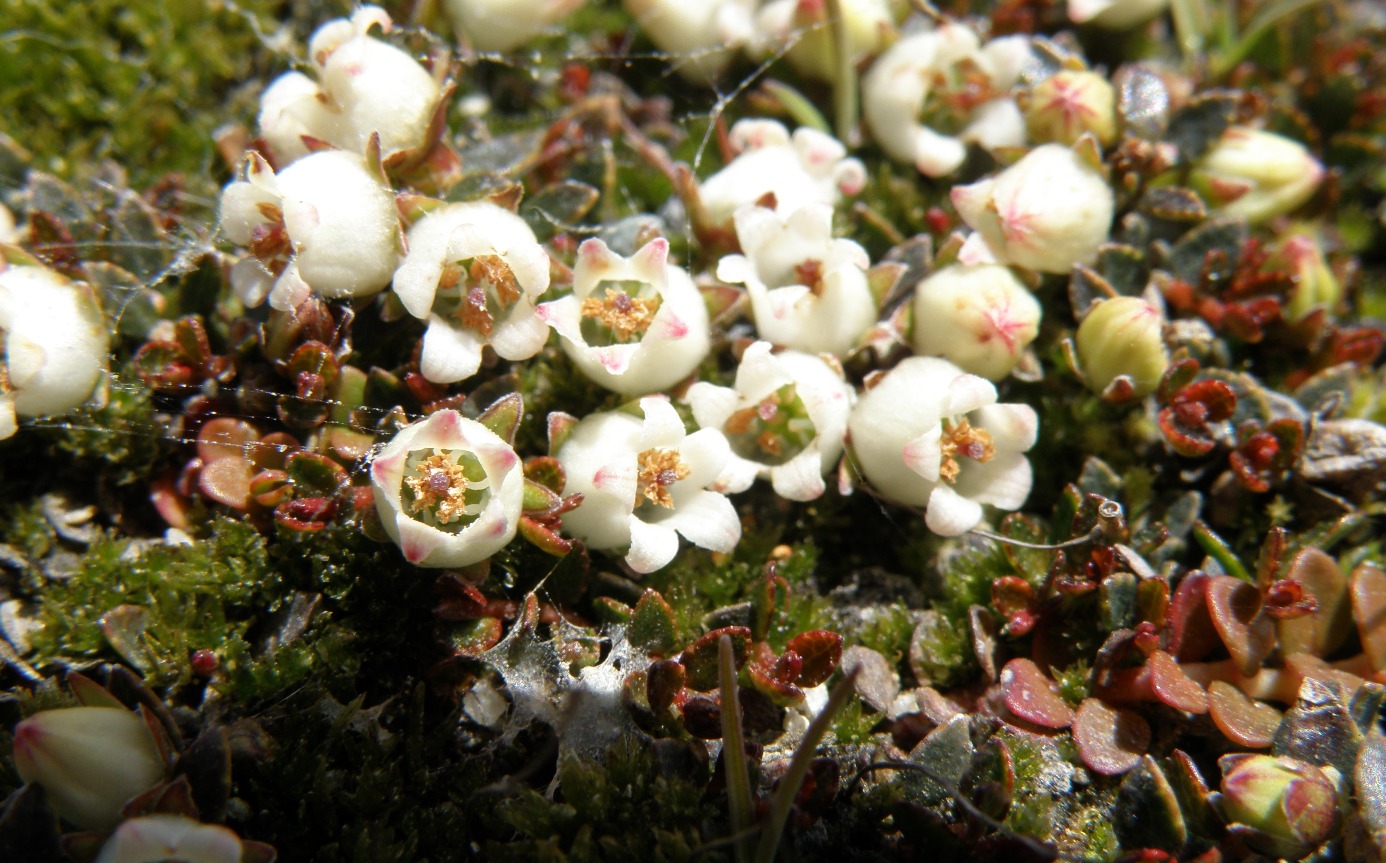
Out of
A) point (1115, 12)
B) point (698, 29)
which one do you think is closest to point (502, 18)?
point (698, 29)

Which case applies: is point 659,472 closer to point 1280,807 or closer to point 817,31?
point 1280,807

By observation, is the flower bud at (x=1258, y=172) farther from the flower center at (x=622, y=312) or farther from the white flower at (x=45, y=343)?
the white flower at (x=45, y=343)

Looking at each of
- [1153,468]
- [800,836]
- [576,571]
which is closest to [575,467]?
[576,571]

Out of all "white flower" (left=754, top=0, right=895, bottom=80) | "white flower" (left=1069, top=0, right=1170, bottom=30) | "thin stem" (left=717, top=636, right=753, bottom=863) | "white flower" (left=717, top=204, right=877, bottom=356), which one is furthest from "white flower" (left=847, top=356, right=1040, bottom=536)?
"white flower" (left=1069, top=0, right=1170, bottom=30)

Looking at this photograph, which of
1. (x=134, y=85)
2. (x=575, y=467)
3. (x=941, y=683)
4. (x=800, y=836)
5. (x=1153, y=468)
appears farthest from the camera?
(x=134, y=85)

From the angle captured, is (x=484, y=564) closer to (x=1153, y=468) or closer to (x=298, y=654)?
(x=298, y=654)
